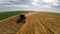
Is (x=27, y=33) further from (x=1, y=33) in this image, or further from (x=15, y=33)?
(x=1, y=33)

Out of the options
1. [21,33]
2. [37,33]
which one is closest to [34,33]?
[37,33]

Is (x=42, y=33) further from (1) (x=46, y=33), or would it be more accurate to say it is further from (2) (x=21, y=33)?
(2) (x=21, y=33)

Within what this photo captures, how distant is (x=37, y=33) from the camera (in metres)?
7.55

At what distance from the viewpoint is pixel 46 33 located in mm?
7656

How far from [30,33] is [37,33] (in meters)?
0.34

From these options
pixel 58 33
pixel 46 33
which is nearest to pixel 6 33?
pixel 46 33

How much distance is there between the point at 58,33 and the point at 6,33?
257 cm

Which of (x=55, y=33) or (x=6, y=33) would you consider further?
(x=55, y=33)

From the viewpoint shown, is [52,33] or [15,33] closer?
[15,33]

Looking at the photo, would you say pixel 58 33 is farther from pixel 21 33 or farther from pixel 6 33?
pixel 6 33

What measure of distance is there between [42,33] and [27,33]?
0.74m

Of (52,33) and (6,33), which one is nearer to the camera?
(6,33)

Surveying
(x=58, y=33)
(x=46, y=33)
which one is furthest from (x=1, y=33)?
(x=58, y=33)

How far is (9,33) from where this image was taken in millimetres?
7156
